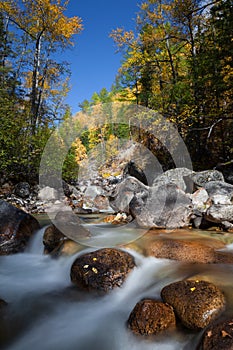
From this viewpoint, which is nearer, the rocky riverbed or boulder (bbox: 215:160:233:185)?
the rocky riverbed

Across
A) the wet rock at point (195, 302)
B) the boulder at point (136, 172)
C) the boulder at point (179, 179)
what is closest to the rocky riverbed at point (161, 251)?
the wet rock at point (195, 302)

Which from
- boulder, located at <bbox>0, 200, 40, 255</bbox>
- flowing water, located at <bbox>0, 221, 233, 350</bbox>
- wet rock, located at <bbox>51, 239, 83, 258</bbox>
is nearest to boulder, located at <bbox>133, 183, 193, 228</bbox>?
flowing water, located at <bbox>0, 221, 233, 350</bbox>

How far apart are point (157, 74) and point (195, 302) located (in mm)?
17993

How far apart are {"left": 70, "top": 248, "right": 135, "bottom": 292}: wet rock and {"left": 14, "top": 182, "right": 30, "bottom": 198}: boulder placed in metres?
8.61

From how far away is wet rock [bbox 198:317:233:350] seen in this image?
6.36 feet

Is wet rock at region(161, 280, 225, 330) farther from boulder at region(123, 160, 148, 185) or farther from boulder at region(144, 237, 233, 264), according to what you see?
boulder at region(123, 160, 148, 185)

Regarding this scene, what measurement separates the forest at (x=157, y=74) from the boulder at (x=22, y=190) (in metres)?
0.59

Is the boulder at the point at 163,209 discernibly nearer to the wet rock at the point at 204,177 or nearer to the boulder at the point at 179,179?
the boulder at the point at 179,179

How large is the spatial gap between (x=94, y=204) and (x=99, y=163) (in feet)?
75.2

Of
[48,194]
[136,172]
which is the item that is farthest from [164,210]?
[136,172]

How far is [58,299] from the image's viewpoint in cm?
346

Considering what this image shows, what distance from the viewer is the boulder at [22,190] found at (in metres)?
11.4

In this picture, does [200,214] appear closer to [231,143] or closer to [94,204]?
[94,204]

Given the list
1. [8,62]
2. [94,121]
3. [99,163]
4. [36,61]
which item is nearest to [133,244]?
[36,61]
